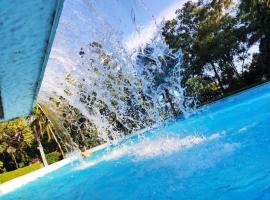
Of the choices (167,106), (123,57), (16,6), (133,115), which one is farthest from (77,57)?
(167,106)

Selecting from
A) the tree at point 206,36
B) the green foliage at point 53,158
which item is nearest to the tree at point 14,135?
the green foliage at point 53,158

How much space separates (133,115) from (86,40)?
2582 centimetres

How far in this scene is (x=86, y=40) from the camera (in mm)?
7938

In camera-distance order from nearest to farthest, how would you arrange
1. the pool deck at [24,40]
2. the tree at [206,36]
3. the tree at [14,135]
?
the pool deck at [24,40]
the tree at [14,135]
the tree at [206,36]

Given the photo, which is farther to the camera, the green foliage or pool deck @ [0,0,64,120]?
the green foliage

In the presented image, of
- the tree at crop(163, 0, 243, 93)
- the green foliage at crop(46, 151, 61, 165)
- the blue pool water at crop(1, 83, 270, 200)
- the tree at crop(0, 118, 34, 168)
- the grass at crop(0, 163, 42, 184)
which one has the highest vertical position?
the tree at crop(163, 0, 243, 93)

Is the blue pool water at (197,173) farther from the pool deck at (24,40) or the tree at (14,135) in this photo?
the tree at (14,135)

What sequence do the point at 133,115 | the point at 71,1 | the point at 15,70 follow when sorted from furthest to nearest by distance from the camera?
the point at 133,115 → the point at 71,1 → the point at 15,70

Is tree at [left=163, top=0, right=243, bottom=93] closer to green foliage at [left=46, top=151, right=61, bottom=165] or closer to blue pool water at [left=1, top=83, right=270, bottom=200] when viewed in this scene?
green foliage at [left=46, top=151, right=61, bottom=165]

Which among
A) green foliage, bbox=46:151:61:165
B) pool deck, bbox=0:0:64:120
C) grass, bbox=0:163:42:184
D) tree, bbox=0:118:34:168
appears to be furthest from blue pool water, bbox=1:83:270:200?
tree, bbox=0:118:34:168

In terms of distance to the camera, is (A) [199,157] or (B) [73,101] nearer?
(A) [199,157]

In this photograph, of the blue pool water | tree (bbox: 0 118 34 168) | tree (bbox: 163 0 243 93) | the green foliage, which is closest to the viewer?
the blue pool water

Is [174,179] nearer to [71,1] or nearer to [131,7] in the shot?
[131,7]

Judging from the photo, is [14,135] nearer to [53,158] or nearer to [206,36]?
[53,158]
